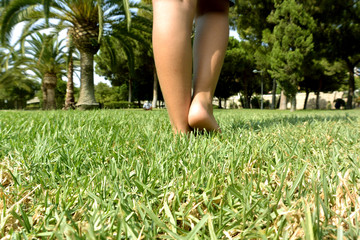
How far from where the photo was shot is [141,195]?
59 cm

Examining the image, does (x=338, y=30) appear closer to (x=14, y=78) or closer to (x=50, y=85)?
(x=50, y=85)

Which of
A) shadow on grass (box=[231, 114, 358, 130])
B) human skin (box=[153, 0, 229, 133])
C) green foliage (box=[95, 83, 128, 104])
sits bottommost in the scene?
shadow on grass (box=[231, 114, 358, 130])

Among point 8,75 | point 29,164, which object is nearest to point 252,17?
point 29,164

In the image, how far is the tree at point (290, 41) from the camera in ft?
44.2

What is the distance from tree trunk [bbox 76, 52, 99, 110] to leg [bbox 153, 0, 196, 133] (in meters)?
8.27

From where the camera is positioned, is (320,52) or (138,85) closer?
(320,52)

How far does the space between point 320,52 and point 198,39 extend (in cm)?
1652

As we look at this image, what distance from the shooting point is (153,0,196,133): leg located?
3.86ft

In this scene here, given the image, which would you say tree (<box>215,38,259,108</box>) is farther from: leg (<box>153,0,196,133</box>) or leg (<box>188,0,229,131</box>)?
leg (<box>153,0,196,133</box>)

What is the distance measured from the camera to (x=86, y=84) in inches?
355

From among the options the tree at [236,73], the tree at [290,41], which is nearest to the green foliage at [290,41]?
the tree at [290,41]

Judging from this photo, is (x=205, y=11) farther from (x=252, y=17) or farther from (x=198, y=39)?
(x=252, y=17)

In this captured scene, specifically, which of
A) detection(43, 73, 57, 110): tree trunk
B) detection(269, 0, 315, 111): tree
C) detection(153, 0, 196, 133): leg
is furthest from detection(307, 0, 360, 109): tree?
detection(153, 0, 196, 133): leg

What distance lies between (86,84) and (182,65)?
8567mm
